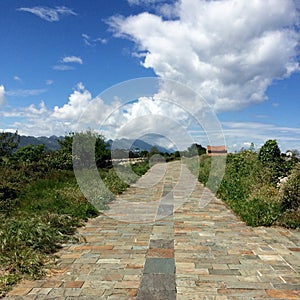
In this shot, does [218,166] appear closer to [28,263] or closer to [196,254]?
[196,254]

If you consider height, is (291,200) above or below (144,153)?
below

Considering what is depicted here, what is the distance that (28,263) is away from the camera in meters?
3.87

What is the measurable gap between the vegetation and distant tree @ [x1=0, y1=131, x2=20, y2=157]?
931 centimetres

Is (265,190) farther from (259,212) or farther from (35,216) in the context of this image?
(35,216)

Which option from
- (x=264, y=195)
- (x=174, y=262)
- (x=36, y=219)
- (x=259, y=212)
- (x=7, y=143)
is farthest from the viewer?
(x=7, y=143)

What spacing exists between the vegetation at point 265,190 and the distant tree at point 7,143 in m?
9.31

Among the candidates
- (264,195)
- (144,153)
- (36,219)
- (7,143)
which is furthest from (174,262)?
(144,153)

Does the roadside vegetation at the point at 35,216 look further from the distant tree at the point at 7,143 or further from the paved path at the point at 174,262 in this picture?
the distant tree at the point at 7,143

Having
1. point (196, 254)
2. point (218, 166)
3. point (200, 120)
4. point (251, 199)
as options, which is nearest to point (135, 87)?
point (200, 120)

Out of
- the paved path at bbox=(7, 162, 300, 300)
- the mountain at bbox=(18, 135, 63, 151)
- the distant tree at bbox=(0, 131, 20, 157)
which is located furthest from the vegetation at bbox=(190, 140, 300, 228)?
the mountain at bbox=(18, 135, 63, 151)

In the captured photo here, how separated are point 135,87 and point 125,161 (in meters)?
13.7

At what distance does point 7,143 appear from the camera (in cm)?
1611

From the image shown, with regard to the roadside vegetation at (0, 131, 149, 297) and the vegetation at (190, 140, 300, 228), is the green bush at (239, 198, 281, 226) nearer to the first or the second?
the vegetation at (190, 140, 300, 228)

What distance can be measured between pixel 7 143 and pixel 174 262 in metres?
14.1
